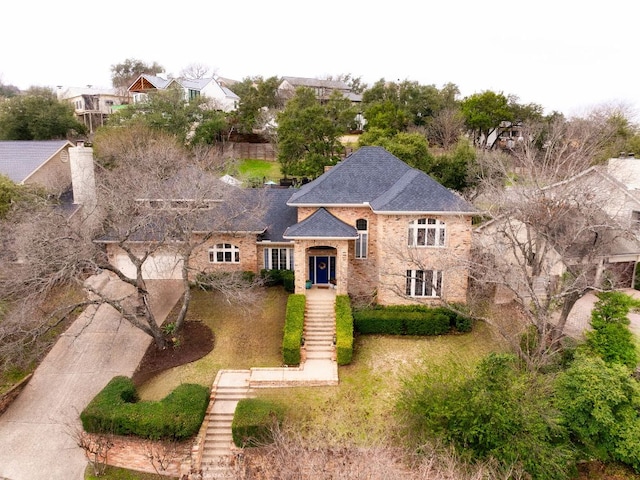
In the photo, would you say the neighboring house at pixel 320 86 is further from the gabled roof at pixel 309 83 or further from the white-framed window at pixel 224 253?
the white-framed window at pixel 224 253

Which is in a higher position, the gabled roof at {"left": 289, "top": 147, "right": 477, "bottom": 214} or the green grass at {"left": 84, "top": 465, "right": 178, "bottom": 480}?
the gabled roof at {"left": 289, "top": 147, "right": 477, "bottom": 214}

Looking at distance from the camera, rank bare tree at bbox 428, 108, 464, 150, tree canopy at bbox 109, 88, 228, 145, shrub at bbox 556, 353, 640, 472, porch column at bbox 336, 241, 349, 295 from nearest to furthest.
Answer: shrub at bbox 556, 353, 640, 472, porch column at bbox 336, 241, 349, 295, tree canopy at bbox 109, 88, 228, 145, bare tree at bbox 428, 108, 464, 150

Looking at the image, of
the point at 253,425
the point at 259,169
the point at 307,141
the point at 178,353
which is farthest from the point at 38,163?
the point at 253,425

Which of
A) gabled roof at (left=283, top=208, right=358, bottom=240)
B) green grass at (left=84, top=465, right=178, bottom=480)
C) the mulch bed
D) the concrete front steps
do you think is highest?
gabled roof at (left=283, top=208, right=358, bottom=240)

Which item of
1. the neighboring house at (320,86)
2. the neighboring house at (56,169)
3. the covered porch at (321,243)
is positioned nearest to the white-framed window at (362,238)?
the covered porch at (321,243)

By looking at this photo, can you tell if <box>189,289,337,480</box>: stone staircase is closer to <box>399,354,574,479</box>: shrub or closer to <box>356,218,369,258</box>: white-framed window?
<box>356,218,369,258</box>: white-framed window

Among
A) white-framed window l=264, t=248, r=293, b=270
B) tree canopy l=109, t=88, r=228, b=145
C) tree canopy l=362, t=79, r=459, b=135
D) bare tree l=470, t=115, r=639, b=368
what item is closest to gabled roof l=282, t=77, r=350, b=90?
tree canopy l=362, t=79, r=459, b=135


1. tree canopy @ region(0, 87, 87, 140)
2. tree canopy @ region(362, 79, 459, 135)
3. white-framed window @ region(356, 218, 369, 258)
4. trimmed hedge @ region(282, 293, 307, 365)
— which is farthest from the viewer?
tree canopy @ region(362, 79, 459, 135)
